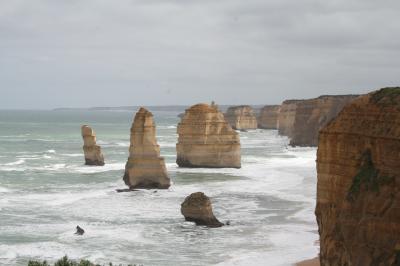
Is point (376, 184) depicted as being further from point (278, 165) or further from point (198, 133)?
point (278, 165)

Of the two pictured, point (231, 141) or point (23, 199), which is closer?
point (23, 199)

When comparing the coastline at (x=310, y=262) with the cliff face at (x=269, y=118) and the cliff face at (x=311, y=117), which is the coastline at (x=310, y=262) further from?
the cliff face at (x=269, y=118)

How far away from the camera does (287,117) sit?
12700cm

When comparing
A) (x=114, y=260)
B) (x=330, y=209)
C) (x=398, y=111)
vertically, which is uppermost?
(x=398, y=111)

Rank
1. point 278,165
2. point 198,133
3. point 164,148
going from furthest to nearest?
point 164,148
point 278,165
point 198,133

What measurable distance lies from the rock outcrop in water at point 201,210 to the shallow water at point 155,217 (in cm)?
60

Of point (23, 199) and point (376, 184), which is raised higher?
point (376, 184)

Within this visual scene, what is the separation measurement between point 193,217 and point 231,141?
90.8ft

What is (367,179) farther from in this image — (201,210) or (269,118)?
(269,118)

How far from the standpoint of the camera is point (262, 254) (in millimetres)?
27922

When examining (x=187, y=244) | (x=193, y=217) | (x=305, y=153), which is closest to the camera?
(x=187, y=244)

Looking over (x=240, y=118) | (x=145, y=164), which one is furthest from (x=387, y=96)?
(x=240, y=118)

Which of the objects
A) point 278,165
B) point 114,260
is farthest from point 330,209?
point 278,165

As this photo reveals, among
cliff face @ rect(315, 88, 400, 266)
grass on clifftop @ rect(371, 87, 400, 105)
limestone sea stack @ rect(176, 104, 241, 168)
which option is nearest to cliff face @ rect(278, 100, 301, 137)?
limestone sea stack @ rect(176, 104, 241, 168)
